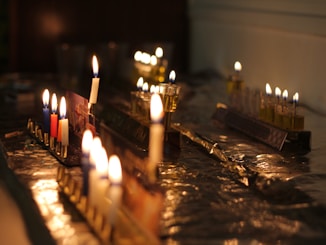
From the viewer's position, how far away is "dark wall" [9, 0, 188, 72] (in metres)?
4.32

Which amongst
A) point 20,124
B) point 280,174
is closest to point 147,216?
point 280,174

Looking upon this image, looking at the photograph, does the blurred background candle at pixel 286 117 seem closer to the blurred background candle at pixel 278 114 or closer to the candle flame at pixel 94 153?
the blurred background candle at pixel 278 114

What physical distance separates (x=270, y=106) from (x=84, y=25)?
2101 millimetres

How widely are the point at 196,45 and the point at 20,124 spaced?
2.02 metres

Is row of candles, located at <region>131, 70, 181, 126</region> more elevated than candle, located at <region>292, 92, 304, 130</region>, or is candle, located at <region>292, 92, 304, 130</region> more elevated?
row of candles, located at <region>131, 70, 181, 126</region>

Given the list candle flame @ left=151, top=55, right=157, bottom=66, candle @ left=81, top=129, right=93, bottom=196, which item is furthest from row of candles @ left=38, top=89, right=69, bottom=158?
candle flame @ left=151, top=55, right=157, bottom=66

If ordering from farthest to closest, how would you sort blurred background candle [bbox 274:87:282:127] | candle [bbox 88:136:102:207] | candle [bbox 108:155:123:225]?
blurred background candle [bbox 274:87:282:127] < candle [bbox 88:136:102:207] < candle [bbox 108:155:123:225]

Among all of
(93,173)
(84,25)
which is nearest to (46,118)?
(93,173)

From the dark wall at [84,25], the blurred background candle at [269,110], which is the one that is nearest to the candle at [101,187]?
the blurred background candle at [269,110]

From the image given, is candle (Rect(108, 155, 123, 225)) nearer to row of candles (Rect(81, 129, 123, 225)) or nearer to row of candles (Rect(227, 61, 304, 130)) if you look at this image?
row of candles (Rect(81, 129, 123, 225))

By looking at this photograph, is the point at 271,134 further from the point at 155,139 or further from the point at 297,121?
the point at 155,139

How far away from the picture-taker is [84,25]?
4434 millimetres

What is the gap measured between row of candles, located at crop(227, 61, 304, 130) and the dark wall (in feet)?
5.37

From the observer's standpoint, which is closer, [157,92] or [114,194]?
[114,194]
